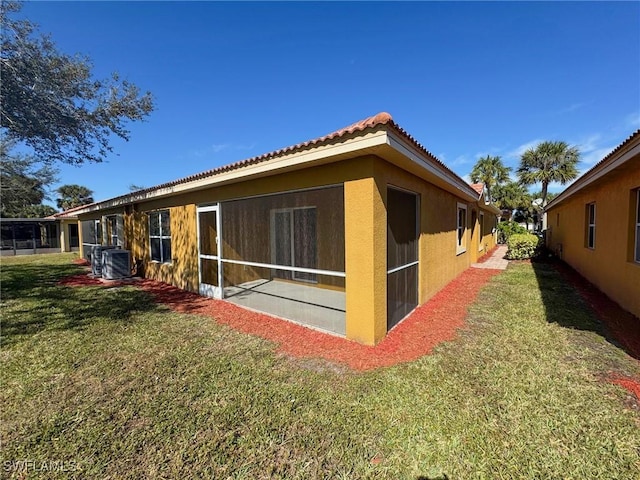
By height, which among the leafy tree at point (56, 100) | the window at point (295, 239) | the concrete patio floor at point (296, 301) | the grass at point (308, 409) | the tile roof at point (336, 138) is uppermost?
the leafy tree at point (56, 100)

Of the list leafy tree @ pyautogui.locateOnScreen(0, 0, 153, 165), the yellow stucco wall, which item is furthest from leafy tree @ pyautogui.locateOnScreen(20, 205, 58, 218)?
the yellow stucco wall

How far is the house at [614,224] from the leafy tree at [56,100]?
14.4m

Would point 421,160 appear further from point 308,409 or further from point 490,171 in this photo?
point 490,171

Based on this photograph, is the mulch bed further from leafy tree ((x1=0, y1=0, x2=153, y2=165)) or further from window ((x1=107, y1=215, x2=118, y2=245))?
window ((x1=107, y1=215, x2=118, y2=245))

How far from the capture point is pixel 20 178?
14461mm

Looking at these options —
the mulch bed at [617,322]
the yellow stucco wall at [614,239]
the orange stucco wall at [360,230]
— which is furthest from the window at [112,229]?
the yellow stucco wall at [614,239]

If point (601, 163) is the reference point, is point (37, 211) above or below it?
above

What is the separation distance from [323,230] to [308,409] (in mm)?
3738

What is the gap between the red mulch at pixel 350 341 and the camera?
4242mm

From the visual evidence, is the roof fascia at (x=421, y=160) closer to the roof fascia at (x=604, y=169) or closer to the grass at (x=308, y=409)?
the roof fascia at (x=604, y=169)

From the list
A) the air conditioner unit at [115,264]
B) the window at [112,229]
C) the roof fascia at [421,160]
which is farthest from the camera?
the window at [112,229]

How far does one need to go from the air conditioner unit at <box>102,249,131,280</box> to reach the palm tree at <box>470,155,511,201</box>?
31.9m

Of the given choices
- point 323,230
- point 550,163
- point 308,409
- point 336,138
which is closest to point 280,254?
point 323,230

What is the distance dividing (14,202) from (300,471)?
80.3 ft
